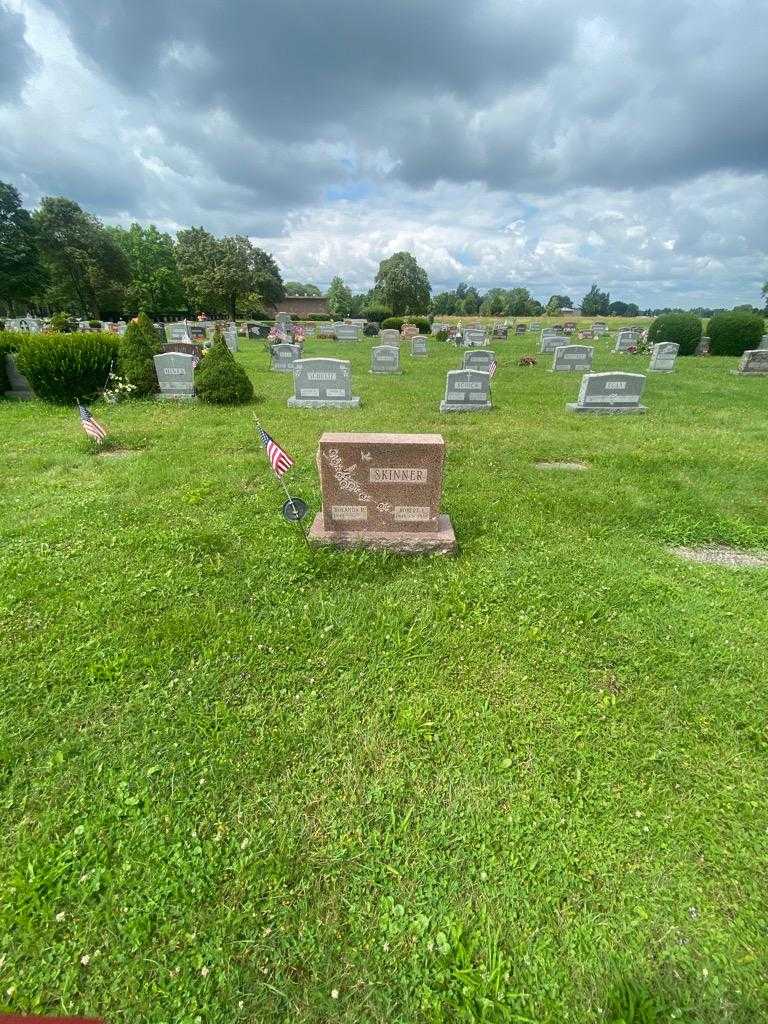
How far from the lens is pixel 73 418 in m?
9.25

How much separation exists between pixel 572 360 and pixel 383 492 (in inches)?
671

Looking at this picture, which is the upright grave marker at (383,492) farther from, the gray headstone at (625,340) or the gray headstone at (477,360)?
the gray headstone at (625,340)

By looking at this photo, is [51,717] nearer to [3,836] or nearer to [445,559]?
[3,836]

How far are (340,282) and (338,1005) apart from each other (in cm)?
9689

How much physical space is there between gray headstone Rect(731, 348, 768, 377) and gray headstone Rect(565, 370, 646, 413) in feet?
33.4

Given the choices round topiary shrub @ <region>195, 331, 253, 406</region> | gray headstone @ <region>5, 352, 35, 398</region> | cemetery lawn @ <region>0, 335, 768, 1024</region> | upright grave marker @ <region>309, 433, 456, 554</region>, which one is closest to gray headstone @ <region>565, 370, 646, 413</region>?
cemetery lawn @ <region>0, 335, 768, 1024</region>

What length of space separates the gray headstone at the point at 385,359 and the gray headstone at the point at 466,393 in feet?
22.6

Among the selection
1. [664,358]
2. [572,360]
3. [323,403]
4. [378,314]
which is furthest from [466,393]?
[378,314]

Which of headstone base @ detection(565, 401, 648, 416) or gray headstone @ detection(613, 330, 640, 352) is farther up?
gray headstone @ detection(613, 330, 640, 352)

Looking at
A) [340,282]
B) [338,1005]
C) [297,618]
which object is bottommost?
[338,1005]

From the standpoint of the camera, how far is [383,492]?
167 inches

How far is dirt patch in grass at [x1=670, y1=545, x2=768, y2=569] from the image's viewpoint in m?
4.42

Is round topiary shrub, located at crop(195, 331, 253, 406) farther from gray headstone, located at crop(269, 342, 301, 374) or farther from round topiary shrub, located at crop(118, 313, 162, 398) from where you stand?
gray headstone, located at crop(269, 342, 301, 374)

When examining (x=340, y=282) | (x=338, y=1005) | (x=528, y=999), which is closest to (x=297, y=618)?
(x=338, y=1005)
